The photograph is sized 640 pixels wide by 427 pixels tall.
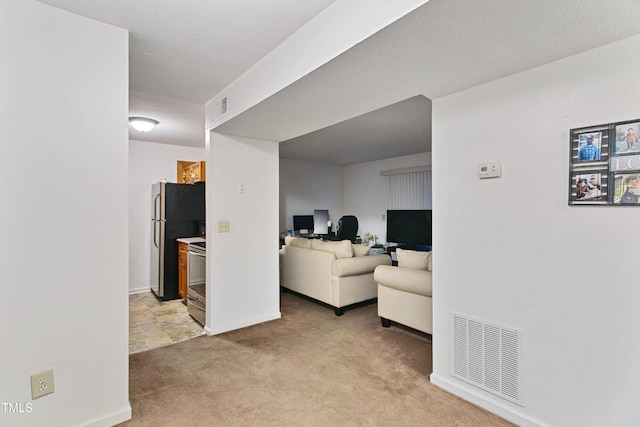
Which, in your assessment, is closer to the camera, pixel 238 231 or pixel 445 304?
pixel 445 304

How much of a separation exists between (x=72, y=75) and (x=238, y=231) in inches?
78.1

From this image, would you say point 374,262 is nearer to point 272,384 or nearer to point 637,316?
point 272,384

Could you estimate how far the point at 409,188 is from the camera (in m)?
6.57

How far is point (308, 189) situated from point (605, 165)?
6.07 meters

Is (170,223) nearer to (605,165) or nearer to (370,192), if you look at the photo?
(370,192)

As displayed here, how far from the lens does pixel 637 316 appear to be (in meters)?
1.46

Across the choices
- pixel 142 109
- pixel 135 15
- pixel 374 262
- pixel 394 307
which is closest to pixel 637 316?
pixel 394 307

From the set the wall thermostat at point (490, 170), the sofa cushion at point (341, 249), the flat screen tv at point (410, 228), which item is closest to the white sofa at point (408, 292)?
the sofa cushion at point (341, 249)

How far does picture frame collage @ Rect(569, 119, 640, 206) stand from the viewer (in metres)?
1.47

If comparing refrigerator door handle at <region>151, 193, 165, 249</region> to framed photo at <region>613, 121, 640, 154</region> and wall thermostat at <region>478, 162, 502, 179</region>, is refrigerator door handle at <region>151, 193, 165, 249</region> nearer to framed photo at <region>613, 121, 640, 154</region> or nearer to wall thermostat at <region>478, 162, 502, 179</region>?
wall thermostat at <region>478, 162, 502, 179</region>

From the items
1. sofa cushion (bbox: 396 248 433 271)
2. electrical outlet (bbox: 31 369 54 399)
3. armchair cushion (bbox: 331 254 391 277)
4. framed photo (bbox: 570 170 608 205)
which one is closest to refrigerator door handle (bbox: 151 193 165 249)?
armchair cushion (bbox: 331 254 391 277)

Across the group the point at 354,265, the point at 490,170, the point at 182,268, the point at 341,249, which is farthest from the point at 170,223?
the point at 490,170

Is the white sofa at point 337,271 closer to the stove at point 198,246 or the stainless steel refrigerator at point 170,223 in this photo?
the stove at point 198,246

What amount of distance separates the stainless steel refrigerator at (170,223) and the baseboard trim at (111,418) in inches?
110
